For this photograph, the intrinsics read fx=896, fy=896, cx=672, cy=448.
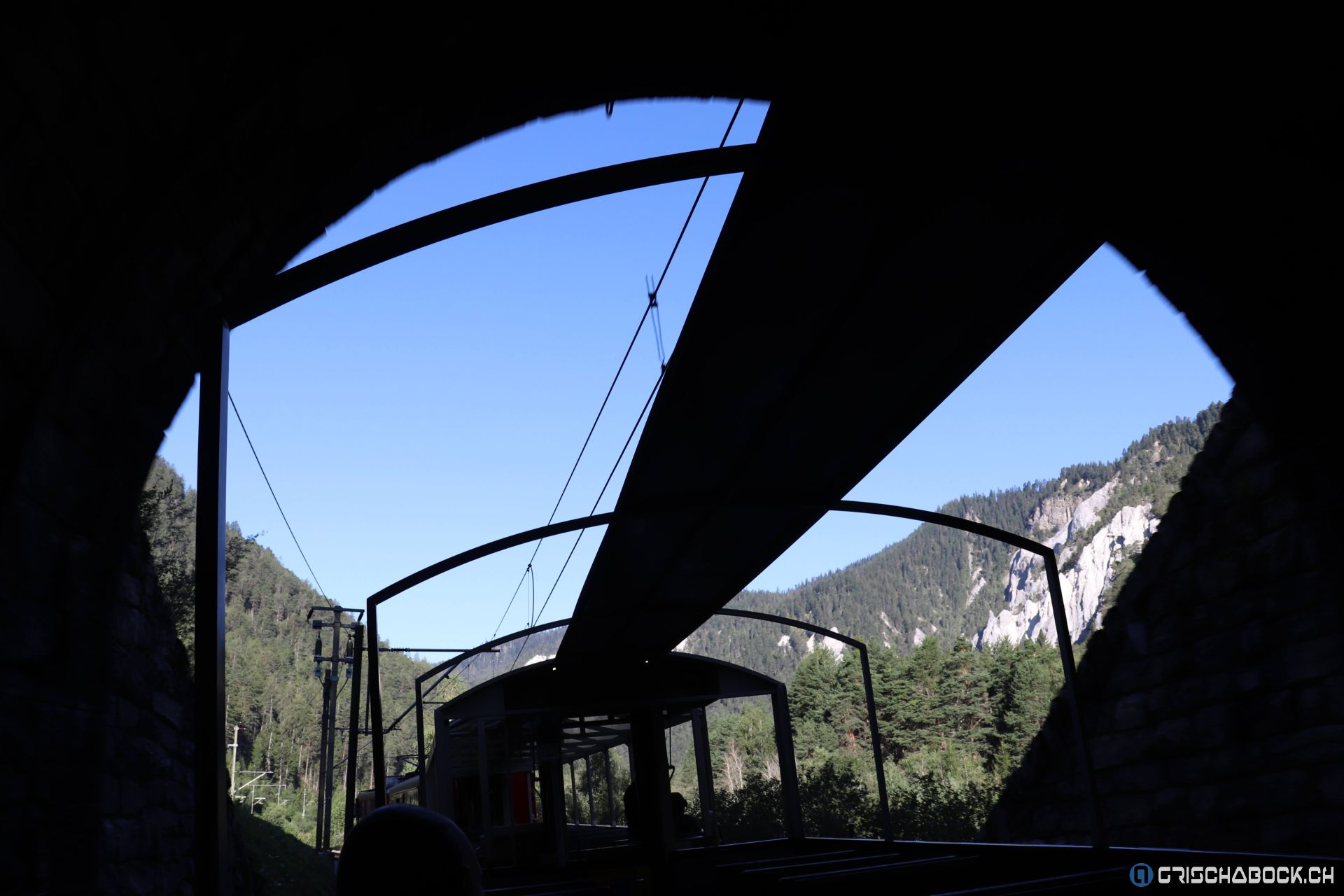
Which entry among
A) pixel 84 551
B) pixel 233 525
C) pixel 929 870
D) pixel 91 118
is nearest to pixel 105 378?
pixel 84 551

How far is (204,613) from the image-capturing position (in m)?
2.91

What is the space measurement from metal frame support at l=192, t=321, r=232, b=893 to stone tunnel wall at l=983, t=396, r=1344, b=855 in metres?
5.77

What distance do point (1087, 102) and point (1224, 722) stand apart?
16.6ft

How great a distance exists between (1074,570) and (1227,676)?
171710 millimetres

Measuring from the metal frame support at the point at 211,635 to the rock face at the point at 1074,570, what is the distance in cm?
14328

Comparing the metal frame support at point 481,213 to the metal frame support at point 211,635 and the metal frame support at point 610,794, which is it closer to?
the metal frame support at point 211,635

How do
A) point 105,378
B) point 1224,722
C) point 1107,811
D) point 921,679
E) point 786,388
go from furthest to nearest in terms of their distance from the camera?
point 921,679
point 1107,811
point 1224,722
point 786,388
point 105,378

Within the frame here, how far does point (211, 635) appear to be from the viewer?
9.45 ft

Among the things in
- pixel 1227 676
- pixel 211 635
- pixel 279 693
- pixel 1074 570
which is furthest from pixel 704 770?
pixel 1074 570

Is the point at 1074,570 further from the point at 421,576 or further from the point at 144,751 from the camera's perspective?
the point at 144,751

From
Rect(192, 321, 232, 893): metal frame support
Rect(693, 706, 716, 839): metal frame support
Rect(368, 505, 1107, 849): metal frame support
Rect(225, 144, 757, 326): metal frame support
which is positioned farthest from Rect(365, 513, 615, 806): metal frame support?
Rect(693, 706, 716, 839): metal frame support

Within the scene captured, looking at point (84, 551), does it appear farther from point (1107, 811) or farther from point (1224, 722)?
point (1107, 811)

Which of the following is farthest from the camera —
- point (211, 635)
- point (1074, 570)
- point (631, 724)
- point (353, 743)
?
point (1074, 570)

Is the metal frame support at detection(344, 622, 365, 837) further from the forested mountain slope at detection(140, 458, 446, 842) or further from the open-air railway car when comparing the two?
the forested mountain slope at detection(140, 458, 446, 842)
